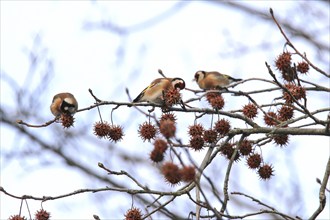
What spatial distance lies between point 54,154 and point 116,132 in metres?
5.74

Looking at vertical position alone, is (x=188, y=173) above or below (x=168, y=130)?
below

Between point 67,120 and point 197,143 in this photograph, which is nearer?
point 197,143

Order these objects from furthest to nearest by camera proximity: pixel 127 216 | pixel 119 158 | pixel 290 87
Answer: pixel 119 158, pixel 290 87, pixel 127 216

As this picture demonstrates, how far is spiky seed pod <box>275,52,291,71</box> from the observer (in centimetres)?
418

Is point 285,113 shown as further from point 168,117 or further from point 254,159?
point 168,117

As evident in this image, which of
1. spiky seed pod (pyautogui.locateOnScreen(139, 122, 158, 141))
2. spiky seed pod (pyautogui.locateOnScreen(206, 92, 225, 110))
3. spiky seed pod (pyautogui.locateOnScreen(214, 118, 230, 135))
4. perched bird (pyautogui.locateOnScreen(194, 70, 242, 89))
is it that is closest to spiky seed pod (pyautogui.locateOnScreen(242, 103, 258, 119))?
spiky seed pod (pyautogui.locateOnScreen(206, 92, 225, 110))

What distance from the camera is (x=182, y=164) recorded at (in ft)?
9.35

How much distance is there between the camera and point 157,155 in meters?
3.15

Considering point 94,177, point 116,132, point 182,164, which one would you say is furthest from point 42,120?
point 182,164

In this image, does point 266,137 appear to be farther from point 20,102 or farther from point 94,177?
point 94,177

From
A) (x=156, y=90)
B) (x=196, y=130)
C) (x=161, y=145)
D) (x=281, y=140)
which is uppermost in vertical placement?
(x=156, y=90)

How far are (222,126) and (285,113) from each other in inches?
21.0

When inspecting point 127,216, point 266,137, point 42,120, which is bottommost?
point 127,216

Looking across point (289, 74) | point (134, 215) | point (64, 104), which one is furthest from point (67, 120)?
point (289, 74)
